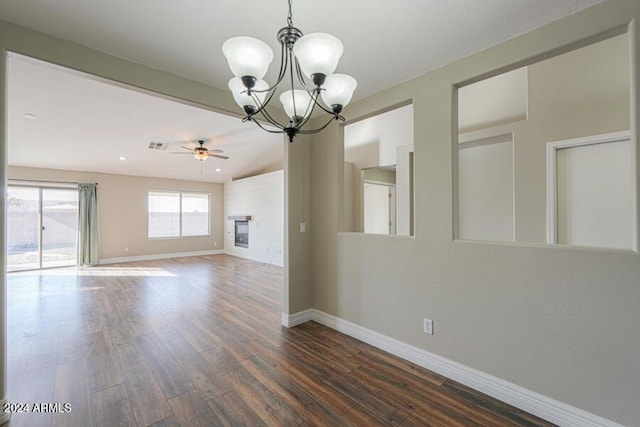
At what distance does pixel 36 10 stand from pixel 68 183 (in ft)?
22.8

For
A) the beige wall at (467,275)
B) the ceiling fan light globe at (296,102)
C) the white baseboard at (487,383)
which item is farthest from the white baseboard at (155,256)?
the ceiling fan light globe at (296,102)

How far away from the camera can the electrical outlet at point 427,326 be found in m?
2.29

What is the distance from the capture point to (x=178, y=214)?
28.3ft

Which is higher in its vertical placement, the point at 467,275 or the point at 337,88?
the point at 337,88

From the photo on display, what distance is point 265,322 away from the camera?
3289 millimetres

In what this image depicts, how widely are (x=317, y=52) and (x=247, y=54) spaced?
0.33 metres

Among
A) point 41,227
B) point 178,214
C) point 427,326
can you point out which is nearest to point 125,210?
point 178,214

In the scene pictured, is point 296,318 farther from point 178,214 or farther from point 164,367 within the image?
point 178,214

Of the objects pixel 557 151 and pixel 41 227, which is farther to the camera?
pixel 41 227

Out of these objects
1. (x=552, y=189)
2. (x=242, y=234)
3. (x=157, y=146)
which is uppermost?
(x=157, y=146)

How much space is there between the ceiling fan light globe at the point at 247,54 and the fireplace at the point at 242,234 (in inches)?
288

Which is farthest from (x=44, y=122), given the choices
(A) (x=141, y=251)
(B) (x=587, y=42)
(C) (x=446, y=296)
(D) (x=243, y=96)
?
(B) (x=587, y=42)

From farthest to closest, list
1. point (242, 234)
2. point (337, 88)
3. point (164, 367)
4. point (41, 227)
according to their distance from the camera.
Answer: point (242, 234) → point (41, 227) → point (164, 367) → point (337, 88)

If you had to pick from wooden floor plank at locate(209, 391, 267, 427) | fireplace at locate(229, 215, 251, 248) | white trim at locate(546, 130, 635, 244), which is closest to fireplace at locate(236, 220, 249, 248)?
fireplace at locate(229, 215, 251, 248)
